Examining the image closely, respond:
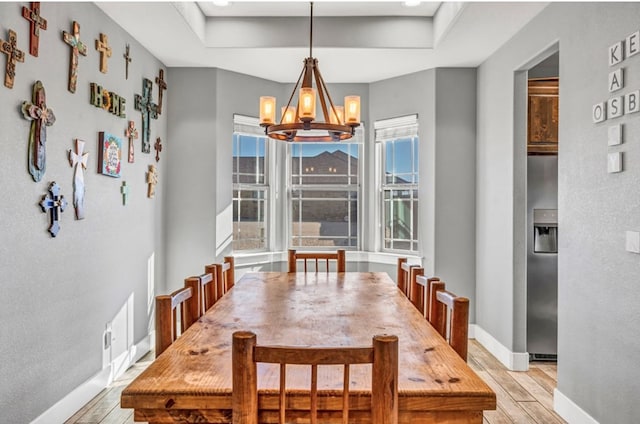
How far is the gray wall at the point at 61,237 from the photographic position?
2428 millimetres

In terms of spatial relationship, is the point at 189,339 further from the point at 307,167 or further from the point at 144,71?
the point at 307,167

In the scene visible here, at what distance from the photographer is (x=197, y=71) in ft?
15.5

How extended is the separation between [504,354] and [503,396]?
29.6 inches

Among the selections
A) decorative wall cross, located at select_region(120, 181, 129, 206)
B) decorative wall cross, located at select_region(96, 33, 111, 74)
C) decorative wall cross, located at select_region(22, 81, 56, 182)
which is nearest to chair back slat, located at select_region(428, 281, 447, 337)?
decorative wall cross, located at select_region(22, 81, 56, 182)

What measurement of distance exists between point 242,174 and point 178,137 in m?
0.76

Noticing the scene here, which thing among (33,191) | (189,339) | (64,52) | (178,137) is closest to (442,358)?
(189,339)

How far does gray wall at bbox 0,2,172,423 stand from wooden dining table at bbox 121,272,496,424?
39.4 inches

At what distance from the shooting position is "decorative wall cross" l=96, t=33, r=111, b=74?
3316 mm

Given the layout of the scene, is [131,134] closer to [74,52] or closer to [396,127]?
[74,52]

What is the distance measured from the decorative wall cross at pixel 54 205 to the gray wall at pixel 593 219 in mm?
2971

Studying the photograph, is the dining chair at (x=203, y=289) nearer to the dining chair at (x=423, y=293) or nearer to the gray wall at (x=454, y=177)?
the dining chair at (x=423, y=293)

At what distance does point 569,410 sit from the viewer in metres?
2.92

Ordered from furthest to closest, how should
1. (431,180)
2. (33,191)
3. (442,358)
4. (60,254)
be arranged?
1. (431,180)
2. (60,254)
3. (33,191)
4. (442,358)

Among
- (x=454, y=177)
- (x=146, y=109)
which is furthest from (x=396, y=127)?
Result: (x=146, y=109)
